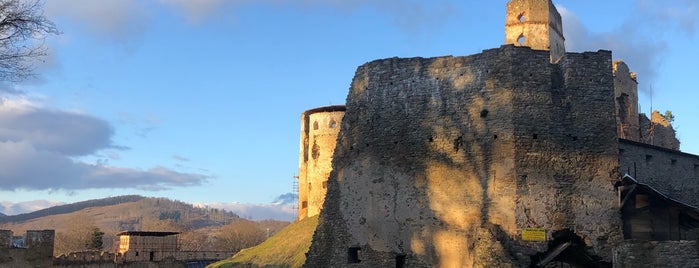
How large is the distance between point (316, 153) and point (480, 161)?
24.8m

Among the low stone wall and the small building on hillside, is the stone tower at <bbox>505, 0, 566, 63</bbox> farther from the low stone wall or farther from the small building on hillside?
the small building on hillside

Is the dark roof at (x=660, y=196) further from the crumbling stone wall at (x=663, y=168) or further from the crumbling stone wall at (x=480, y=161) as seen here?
the crumbling stone wall at (x=663, y=168)

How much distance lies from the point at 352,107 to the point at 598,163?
7.77 m

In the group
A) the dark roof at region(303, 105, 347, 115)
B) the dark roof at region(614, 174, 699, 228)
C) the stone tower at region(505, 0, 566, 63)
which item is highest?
the stone tower at region(505, 0, 566, 63)

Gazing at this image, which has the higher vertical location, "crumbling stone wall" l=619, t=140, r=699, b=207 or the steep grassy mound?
"crumbling stone wall" l=619, t=140, r=699, b=207

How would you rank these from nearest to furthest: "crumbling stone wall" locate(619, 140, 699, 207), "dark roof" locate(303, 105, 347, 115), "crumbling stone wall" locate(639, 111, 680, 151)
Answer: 1. "crumbling stone wall" locate(619, 140, 699, 207)
2. "crumbling stone wall" locate(639, 111, 680, 151)
3. "dark roof" locate(303, 105, 347, 115)

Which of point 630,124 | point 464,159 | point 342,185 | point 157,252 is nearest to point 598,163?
point 464,159

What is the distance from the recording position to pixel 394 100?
21000 millimetres

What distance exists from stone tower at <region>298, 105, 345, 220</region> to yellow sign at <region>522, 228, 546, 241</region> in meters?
24.1

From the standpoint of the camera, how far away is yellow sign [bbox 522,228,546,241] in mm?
18094

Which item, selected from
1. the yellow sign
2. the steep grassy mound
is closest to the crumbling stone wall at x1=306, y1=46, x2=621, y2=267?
the yellow sign

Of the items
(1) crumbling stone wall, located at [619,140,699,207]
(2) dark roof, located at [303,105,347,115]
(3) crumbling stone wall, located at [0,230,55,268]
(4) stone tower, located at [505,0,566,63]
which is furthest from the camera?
(2) dark roof, located at [303,105,347,115]

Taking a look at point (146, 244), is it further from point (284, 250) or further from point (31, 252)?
point (284, 250)

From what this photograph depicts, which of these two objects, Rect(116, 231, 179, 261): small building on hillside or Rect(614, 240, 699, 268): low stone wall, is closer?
Rect(614, 240, 699, 268): low stone wall
